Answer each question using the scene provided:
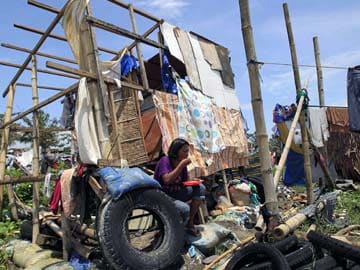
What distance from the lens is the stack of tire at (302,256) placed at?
3689 millimetres

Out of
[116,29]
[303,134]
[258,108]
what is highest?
[116,29]

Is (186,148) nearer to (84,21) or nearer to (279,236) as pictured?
(279,236)

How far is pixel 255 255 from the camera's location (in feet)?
12.8

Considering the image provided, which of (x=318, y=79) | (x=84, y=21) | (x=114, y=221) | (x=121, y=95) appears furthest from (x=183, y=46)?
(x=114, y=221)

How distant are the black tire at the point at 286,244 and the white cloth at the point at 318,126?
6.22 metres

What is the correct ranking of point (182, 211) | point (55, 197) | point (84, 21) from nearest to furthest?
point (182, 211)
point (55, 197)
point (84, 21)

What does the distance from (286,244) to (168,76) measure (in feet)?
14.8

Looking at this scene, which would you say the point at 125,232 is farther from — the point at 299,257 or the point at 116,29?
the point at 116,29

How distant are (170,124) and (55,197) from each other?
251cm

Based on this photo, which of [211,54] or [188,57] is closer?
[188,57]

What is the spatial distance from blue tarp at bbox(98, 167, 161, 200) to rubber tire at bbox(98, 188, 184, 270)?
0.31 ft

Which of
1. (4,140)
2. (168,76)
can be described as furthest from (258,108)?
(4,140)

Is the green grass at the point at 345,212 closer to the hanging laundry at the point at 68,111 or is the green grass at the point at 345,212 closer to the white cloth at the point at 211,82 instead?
the white cloth at the point at 211,82

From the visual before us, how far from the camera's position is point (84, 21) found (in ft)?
20.4
